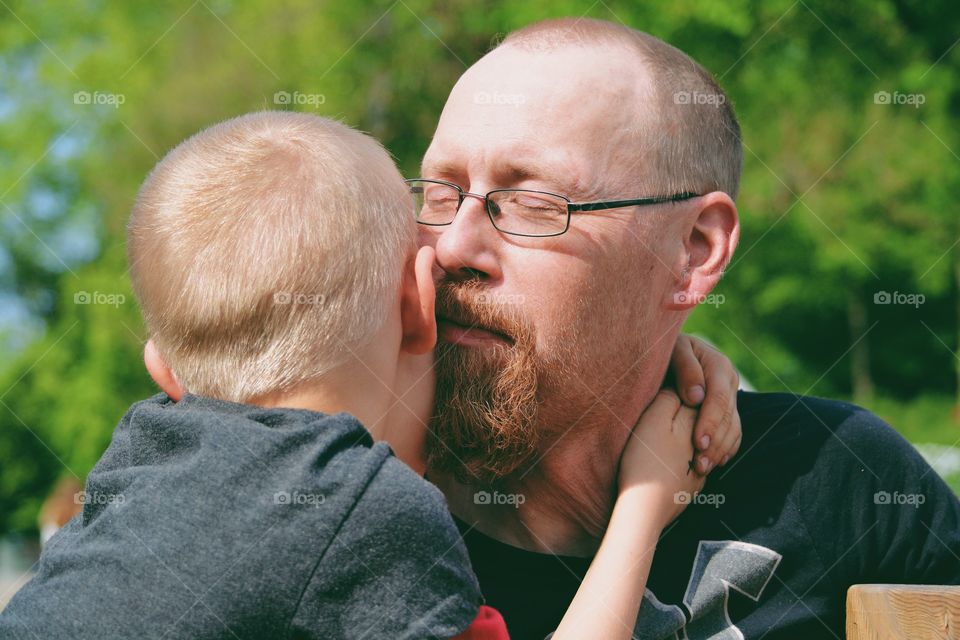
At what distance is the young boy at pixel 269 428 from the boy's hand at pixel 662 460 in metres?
0.31

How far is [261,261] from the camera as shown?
1699mm

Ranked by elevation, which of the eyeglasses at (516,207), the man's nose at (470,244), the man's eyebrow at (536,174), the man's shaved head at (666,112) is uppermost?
the man's shaved head at (666,112)

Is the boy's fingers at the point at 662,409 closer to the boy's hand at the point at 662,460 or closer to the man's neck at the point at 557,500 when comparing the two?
the boy's hand at the point at 662,460

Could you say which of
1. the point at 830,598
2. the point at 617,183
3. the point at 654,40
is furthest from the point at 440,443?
the point at 654,40

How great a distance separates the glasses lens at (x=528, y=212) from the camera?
232 cm

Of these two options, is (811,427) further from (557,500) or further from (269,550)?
(269,550)

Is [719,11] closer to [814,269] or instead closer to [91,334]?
[91,334]

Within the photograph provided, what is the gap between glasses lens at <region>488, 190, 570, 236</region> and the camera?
7.60 ft

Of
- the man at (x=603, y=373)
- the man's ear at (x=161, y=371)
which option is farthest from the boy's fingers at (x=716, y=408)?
the man's ear at (x=161, y=371)

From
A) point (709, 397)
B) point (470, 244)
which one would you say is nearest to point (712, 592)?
point (709, 397)

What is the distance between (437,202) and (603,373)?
559 millimetres

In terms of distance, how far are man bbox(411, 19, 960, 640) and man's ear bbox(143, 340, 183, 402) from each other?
1.96 ft

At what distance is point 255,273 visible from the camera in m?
1.70

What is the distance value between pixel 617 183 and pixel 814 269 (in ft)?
62.8
